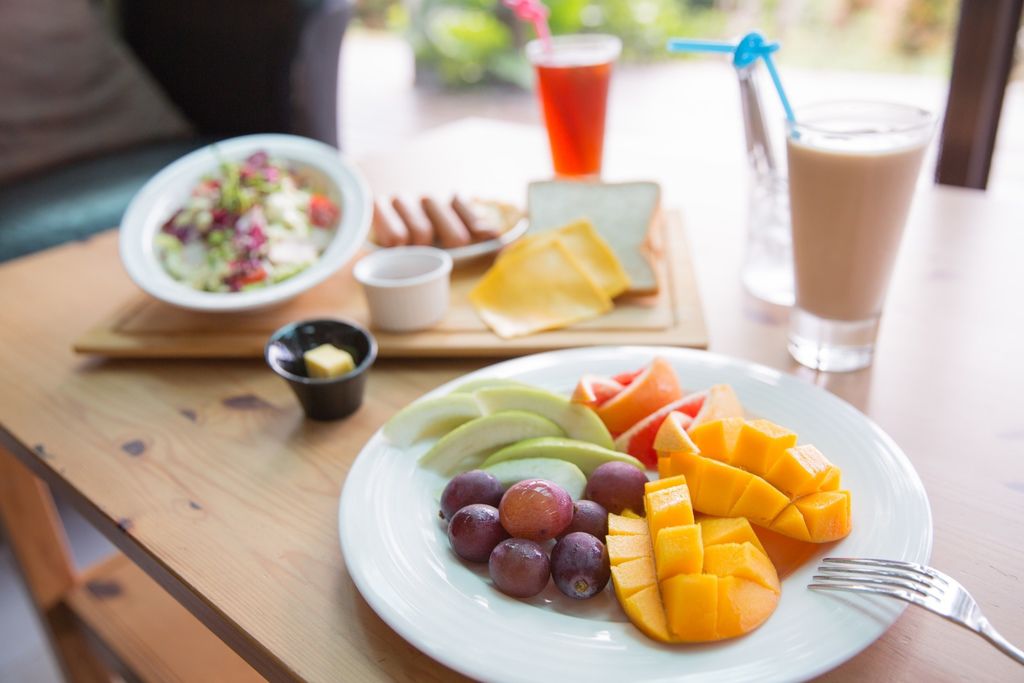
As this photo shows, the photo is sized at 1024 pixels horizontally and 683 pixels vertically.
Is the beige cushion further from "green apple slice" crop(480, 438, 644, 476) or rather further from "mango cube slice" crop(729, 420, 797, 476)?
"mango cube slice" crop(729, 420, 797, 476)

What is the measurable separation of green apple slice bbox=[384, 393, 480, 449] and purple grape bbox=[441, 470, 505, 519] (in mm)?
116

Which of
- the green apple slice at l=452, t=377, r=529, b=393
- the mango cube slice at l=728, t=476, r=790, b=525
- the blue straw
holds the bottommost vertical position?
the green apple slice at l=452, t=377, r=529, b=393

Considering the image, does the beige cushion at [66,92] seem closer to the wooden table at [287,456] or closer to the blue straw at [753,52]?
the wooden table at [287,456]

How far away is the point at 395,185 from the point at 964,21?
4.39 feet

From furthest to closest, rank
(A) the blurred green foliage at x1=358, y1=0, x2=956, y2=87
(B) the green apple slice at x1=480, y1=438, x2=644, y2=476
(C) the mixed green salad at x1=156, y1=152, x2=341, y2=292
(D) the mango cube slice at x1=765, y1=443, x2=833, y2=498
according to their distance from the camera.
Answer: (A) the blurred green foliage at x1=358, y1=0, x2=956, y2=87 < (C) the mixed green salad at x1=156, y1=152, x2=341, y2=292 < (B) the green apple slice at x1=480, y1=438, x2=644, y2=476 < (D) the mango cube slice at x1=765, y1=443, x2=833, y2=498

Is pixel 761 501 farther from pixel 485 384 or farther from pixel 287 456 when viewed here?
pixel 287 456

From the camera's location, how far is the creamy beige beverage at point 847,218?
0.85 m

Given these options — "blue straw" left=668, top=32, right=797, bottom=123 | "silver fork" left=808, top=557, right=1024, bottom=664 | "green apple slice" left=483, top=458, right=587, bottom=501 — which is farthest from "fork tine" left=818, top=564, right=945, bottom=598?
"blue straw" left=668, top=32, right=797, bottom=123

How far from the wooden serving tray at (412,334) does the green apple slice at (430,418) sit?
0.21m

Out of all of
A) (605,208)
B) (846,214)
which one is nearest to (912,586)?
(846,214)

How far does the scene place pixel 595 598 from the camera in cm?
65

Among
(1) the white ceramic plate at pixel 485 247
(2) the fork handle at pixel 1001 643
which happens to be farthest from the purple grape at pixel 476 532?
(1) the white ceramic plate at pixel 485 247

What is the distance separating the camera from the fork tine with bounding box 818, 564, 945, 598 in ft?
1.90

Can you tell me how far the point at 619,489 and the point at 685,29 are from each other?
16.5 feet
